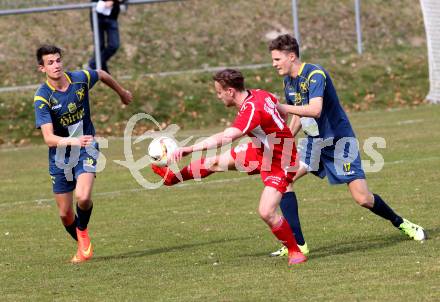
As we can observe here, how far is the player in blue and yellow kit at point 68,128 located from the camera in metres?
9.98

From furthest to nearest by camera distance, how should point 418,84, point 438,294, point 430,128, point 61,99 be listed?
point 418,84, point 430,128, point 61,99, point 438,294

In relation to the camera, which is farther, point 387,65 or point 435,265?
point 387,65

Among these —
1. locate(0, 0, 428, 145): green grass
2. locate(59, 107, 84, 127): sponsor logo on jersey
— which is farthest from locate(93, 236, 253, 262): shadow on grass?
locate(0, 0, 428, 145): green grass

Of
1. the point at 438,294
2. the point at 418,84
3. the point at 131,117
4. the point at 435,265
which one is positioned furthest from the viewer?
the point at 418,84

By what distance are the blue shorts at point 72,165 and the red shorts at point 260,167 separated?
141 cm

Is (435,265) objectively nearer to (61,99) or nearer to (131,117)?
(61,99)

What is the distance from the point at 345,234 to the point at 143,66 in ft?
52.2

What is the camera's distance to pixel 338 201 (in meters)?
12.9

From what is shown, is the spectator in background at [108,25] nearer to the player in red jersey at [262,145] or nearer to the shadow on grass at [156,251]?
the shadow on grass at [156,251]

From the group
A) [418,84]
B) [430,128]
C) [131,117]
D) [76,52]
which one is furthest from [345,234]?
[76,52]

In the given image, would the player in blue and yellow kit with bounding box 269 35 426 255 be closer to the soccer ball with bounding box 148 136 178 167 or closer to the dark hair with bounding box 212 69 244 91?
the dark hair with bounding box 212 69 244 91

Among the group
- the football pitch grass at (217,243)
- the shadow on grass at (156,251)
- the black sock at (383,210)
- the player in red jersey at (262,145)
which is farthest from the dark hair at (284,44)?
the shadow on grass at (156,251)

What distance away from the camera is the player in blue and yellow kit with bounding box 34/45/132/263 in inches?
393

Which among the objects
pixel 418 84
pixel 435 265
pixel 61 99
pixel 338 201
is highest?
pixel 61 99
